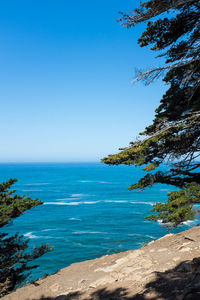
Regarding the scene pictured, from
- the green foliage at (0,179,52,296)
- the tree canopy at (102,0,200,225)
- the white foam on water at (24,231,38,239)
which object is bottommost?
the white foam on water at (24,231,38,239)

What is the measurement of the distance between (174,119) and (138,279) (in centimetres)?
595

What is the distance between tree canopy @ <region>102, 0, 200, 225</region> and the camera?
7.80 meters

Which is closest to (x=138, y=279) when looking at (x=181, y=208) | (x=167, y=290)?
(x=167, y=290)

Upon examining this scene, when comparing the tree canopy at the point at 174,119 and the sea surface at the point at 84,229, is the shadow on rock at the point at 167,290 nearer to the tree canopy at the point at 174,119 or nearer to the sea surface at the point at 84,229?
the tree canopy at the point at 174,119

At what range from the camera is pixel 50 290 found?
27.3 ft

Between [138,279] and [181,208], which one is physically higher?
[181,208]

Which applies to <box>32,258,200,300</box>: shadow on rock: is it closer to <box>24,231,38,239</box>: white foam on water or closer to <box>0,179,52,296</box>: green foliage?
<box>0,179,52,296</box>: green foliage

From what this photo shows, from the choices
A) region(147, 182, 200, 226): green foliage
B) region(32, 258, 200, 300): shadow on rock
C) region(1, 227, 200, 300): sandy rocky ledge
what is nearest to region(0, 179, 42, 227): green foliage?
region(1, 227, 200, 300): sandy rocky ledge

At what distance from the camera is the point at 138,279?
21.5ft

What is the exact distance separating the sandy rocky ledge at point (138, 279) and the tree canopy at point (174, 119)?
160cm

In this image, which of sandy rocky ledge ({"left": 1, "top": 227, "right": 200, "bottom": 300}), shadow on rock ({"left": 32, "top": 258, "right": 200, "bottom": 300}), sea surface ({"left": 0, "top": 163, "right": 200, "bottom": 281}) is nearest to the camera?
shadow on rock ({"left": 32, "top": 258, "right": 200, "bottom": 300})

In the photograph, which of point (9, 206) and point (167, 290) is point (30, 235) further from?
point (167, 290)

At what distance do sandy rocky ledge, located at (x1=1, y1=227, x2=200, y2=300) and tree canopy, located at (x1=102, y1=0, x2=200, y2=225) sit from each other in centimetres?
160

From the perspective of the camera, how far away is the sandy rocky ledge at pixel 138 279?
4.69m
